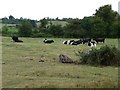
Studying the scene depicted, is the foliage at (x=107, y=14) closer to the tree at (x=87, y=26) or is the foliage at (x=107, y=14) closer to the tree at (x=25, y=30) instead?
the tree at (x=87, y=26)

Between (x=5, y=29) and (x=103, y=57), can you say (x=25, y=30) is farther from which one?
(x=103, y=57)

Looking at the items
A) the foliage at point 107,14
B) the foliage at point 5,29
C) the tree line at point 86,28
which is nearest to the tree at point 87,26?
the tree line at point 86,28

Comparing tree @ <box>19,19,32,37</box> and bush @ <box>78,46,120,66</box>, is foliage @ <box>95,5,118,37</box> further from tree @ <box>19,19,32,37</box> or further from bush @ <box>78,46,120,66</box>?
bush @ <box>78,46,120,66</box>

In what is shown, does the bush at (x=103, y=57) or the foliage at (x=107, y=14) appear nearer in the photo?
the bush at (x=103, y=57)

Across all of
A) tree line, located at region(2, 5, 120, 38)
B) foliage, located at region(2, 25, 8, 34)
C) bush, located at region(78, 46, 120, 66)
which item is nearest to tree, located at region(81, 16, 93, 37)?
tree line, located at region(2, 5, 120, 38)

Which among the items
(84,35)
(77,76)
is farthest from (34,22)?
(77,76)

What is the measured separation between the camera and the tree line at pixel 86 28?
167 ft

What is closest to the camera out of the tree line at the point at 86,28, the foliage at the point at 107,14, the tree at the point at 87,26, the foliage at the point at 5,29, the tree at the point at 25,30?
the tree line at the point at 86,28

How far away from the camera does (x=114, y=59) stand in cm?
1573

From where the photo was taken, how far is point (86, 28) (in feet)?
175

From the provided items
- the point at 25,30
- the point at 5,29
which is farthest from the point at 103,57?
the point at 5,29

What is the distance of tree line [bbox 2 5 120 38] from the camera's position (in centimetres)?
5097

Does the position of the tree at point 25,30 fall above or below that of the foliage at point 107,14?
below

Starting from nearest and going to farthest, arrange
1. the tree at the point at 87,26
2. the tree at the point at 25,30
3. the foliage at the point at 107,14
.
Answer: the tree at the point at 87,26
the tree at the point at 25,30
the foliage at the point at 107,14
